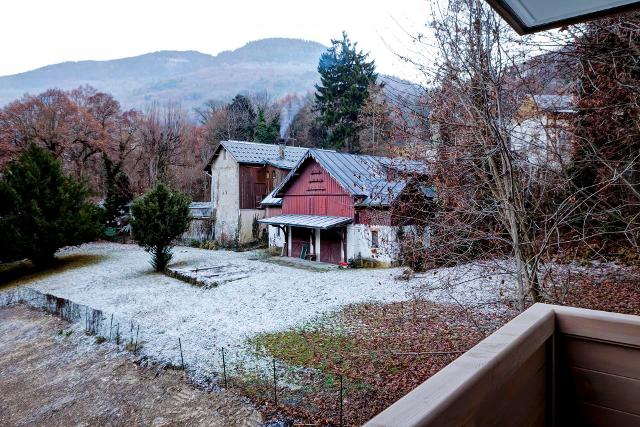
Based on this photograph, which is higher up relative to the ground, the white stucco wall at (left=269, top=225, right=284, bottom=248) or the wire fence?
the white stucco wall at (left=269, top=225, right=284, bottom=248)

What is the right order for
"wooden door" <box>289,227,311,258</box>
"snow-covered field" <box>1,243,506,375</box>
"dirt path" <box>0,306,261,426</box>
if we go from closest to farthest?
"dirt path" <box>0,306,261,426</box> → "snow-covered field" <box>1,243,506,375</box> → "wooden door" <box>289,227,311,258</box>

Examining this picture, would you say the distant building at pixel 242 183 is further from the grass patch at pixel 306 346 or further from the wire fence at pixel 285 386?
the grass patch at pixel 306 346

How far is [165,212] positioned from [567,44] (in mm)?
14403

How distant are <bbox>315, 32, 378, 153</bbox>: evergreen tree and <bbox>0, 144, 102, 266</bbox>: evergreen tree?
18.5 m

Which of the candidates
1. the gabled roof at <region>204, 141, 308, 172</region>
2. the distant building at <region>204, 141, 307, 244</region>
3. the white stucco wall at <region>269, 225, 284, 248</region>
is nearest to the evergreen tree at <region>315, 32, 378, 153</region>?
the gabled roof at <region>204, 141, 308, 172</region>

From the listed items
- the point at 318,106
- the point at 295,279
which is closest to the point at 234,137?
the point at 318,106

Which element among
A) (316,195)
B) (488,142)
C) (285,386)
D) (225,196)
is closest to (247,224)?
(225,196)

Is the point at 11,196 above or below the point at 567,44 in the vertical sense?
below

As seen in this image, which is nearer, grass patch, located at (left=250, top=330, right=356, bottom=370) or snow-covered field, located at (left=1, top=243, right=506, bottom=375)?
grass patch, located at (left=250, top=330, right=356, bottom=370)

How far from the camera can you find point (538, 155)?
5.06 m

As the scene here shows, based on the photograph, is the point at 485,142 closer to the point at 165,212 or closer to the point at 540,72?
the point at 540,72

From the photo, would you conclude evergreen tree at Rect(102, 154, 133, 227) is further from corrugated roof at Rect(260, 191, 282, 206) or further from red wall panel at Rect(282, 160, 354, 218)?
red wall panel at Rect(282, 160, 354, 218)

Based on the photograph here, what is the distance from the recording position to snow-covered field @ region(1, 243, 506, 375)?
775 centimetres

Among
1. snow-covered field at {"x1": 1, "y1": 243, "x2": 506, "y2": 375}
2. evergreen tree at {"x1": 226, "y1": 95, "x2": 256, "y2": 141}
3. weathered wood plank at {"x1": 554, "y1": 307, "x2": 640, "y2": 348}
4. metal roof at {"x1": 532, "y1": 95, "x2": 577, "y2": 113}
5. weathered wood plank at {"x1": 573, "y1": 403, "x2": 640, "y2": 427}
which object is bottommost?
snow-covered field at {"x1": 1, "y1": 243, "x2": 506, "y2": 375}
